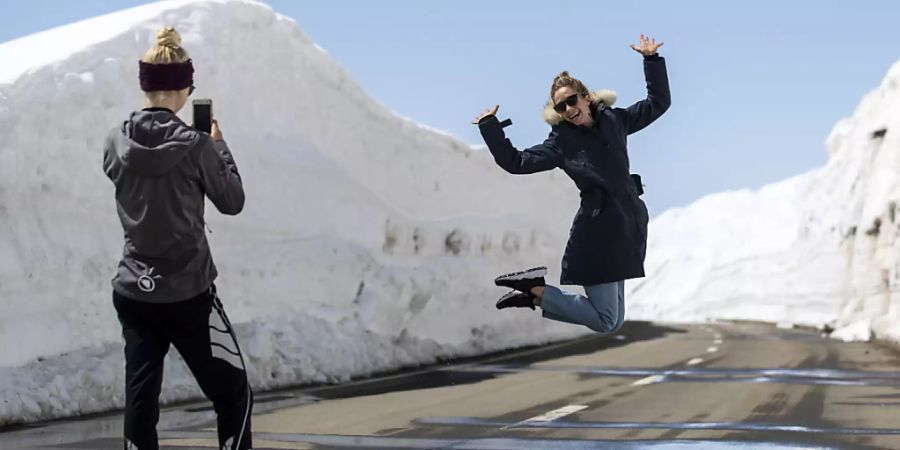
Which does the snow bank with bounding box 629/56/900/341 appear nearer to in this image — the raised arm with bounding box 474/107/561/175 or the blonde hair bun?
the raised arm with bounding box 474/107/561/175

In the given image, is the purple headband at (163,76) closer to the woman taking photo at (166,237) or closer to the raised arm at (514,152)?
the woman taking photo at (166,237)

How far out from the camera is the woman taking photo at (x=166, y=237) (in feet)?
15.4

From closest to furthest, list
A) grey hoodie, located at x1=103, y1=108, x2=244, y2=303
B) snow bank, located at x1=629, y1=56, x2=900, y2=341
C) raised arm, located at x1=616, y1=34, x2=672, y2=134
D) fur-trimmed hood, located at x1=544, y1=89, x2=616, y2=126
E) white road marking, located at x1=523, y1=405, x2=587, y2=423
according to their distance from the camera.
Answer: grey hoodie, located at x1=103, y1=108, x2=244, y2=303 → fur-trimmed hood, located at x1=544, y1=89, x2=616, y2=126 → raised arm, located at x1=616, y1=34, x2=672, y2=134 → white road marking, located at x1=523, y1=405, x2=587, y2=423 → snow bank, located at x1=629, y1=56, x2=900, y2=341

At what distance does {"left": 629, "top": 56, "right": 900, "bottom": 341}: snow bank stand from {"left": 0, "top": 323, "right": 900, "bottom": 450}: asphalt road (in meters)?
15.8

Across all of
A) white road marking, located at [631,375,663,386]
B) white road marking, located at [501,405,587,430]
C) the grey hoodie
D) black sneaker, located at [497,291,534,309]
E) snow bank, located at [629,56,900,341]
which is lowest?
white road marking, located at [501,405,587,430]

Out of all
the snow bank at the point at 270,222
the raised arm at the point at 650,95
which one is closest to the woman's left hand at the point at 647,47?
the raised arm at the point at 650,95

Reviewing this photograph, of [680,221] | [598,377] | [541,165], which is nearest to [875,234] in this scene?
[598,377]

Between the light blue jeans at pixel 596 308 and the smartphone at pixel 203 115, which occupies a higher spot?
the smartphone at pixel 203 115

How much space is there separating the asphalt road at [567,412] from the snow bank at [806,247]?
15750 mm

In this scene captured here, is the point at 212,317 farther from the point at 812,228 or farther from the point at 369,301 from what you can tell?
the point at 812,228

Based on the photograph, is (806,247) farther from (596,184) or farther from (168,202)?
(168,202)

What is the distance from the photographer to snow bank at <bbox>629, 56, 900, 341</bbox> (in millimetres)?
46344

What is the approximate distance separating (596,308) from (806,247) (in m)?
81.0

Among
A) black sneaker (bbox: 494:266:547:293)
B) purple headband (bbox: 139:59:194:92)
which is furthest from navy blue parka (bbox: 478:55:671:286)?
purple headband (bbox: 139:59:194:92)
